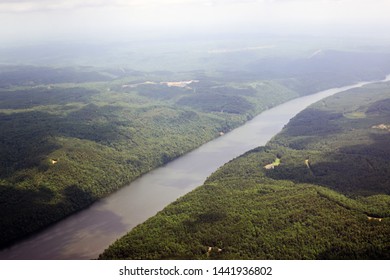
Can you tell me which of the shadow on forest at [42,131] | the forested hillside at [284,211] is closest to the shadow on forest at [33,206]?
the shadow on forest at [42,131]

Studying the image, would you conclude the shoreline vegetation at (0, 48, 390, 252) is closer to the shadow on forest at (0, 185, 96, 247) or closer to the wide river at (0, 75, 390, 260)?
the shadow on forest at (0, 185, 96, 247)

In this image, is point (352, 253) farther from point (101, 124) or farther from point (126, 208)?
point (101, 124)

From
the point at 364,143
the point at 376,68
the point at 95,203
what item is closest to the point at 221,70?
the point at 376,68

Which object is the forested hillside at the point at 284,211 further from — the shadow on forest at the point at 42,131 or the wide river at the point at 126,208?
the shadow on forest at the point at 42,131

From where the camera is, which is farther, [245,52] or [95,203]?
[245,52]

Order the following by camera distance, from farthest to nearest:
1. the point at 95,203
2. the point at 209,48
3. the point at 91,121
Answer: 1. the point at 209,48
2. the point at 91,121
3. the point at 95,203

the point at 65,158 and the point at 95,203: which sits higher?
the point at 65,158

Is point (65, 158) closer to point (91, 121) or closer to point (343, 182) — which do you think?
point (91, 121)

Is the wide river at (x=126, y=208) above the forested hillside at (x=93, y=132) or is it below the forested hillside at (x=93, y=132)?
below
